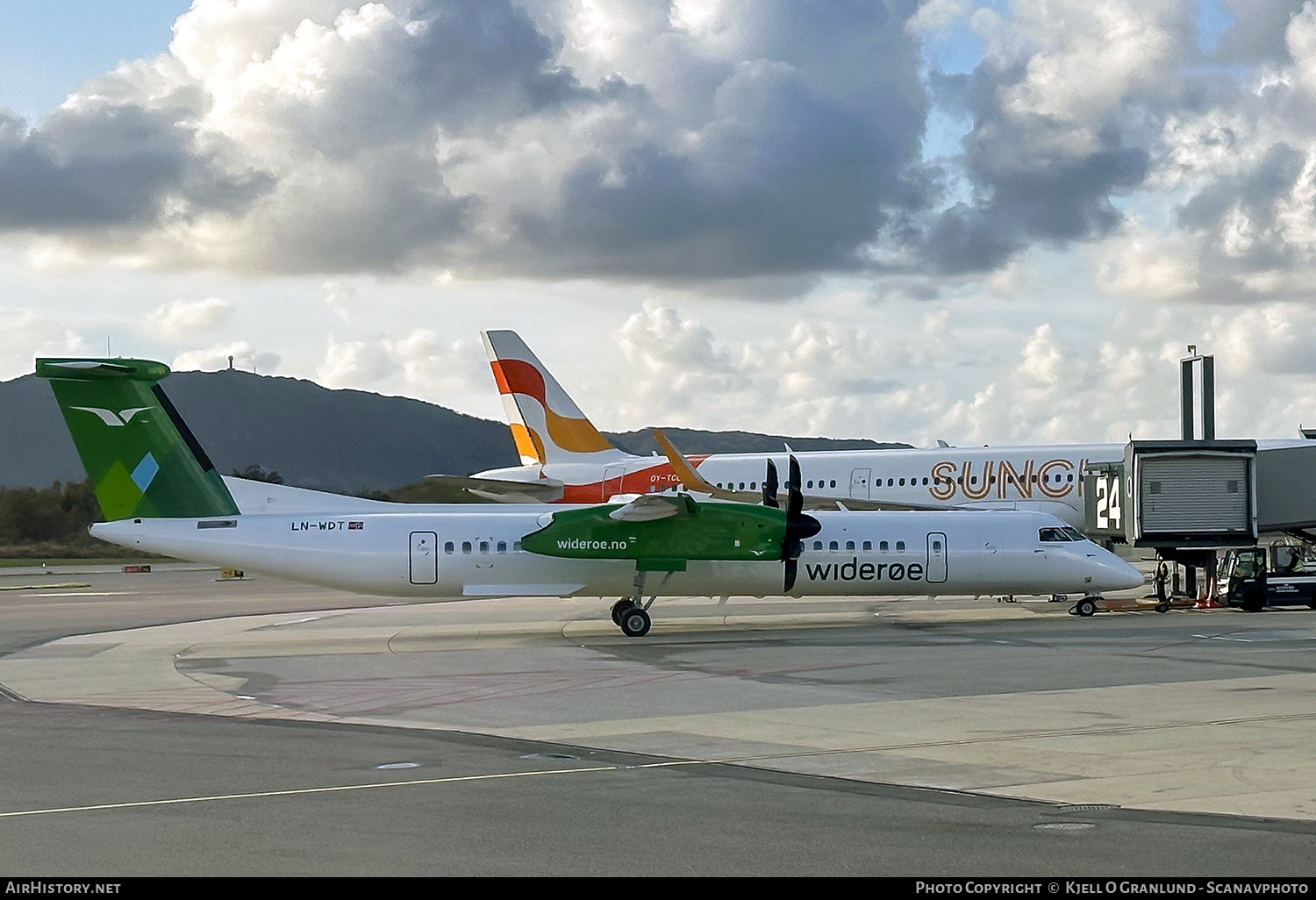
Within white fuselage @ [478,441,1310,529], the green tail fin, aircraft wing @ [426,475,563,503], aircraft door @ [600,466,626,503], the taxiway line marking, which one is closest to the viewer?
the taxiway line marking

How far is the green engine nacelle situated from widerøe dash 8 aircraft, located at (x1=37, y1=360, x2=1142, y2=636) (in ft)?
0.08

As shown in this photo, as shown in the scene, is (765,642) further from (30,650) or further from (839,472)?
(839,472)

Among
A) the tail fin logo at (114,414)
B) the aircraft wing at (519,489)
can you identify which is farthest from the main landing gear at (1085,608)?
the tail fin logo at (114,414)

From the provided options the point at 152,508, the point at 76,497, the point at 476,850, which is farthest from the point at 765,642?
the point at 76,497

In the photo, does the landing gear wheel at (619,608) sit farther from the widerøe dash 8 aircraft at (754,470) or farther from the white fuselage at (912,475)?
the white fuselage at (912,475)

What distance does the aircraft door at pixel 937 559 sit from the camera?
97.9ft

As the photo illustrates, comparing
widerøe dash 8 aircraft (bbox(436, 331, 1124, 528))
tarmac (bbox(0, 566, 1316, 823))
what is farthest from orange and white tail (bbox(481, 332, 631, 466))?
tarmac (bbox(0, 566, 1316, 823))

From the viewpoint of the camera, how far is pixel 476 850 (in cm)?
941

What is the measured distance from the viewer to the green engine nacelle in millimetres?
28453

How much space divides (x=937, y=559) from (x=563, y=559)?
26.4 ft

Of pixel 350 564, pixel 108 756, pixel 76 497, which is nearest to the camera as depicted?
pixel 108 756


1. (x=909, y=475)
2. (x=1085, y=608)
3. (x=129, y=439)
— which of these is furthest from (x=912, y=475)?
(x=129, y=439)

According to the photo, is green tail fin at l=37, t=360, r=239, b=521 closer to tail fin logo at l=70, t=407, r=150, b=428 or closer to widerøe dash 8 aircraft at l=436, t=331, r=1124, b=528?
tail fin logo at l=70, t=407, r=150, b=428
